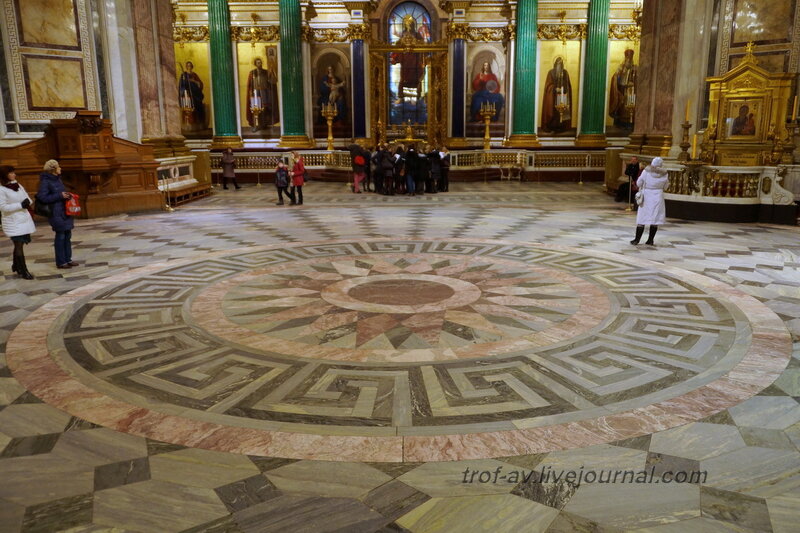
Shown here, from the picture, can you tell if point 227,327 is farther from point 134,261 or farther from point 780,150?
point 780,150

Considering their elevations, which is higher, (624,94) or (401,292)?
(624,94)

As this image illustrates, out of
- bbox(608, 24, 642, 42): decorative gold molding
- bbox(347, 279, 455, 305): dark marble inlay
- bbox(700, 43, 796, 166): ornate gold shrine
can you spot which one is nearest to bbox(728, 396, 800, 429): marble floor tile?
bbox(347, 279, 455, 305): dark marble inlay

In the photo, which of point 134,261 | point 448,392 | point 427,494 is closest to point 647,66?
point 134,261

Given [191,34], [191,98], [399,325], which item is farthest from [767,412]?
[191,34]

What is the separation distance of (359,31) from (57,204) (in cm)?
1773

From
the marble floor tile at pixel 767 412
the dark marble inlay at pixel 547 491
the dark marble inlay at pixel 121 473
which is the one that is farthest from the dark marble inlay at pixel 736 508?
the dark marble inlay at pixel 121 473

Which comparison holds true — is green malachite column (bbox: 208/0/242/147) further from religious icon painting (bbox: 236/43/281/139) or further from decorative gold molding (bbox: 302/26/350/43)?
decorative gold molding (bbox: 302/26/350/43)

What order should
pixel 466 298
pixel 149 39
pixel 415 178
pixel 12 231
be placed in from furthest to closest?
pixel 415 178, pixel 149 39, pixel 12 231, pixel 466 298

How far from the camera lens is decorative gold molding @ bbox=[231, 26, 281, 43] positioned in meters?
22.8

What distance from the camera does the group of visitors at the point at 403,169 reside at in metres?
16.7

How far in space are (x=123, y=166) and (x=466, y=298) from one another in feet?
31.5

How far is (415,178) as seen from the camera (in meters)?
16.9

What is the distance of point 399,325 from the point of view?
5.27 meters

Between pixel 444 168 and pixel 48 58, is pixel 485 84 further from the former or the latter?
pixel 48 58
